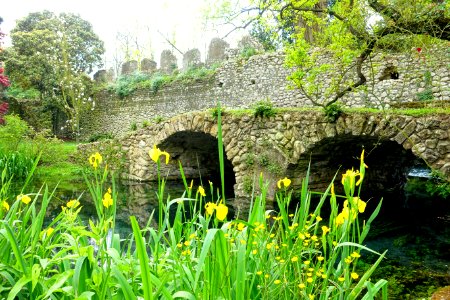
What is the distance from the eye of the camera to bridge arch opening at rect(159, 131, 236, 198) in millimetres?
12562

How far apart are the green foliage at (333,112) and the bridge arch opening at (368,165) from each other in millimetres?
386

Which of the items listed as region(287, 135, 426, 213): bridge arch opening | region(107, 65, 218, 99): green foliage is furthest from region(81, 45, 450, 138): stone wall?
region(287, 135, 426, 213): bridge arch opening

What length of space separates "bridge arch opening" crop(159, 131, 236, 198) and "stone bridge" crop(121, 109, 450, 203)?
6 cm

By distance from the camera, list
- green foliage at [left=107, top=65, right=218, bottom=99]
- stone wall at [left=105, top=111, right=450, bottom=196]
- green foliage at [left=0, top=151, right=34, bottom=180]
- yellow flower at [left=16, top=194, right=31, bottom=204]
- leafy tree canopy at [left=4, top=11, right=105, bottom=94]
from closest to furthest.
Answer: yellow flower at [left=16, top=194, right=31, bottom=204]
stone wall at [left=105, top=111, right=450, bottom=196]
green foliage at [left=0, top=151, right=34, bottom=180]
green foliage at [left=107, top=65, right=218, bottom=99]
leafy tree canopy at [left=4, top=11, right=105, bottom=94]

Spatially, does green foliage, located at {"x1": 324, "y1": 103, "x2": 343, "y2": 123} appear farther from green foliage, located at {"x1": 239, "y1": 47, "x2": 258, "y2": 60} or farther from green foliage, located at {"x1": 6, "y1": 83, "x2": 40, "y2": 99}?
green foliage, located at {"x1": 6, "y1": 83, "x2": 40, "y2": 99}

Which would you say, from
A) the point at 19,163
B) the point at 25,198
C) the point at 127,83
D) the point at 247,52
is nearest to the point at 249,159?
the point at 247,52

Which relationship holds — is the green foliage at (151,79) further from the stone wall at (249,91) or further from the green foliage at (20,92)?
the green foliage at (20,92)

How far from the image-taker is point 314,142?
833 cm

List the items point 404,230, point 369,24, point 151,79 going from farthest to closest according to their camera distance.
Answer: point 151,79
point 404,230
point 369,24

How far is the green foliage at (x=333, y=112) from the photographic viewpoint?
7.85 metres

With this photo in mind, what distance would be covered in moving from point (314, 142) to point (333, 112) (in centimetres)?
76

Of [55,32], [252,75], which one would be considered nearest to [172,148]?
[252,75]

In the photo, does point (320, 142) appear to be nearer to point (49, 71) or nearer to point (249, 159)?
point (249, 159)

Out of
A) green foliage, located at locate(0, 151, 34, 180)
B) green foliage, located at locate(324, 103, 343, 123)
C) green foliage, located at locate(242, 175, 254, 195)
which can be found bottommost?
green foliage, located at locate(242, 175, 254, 195)
